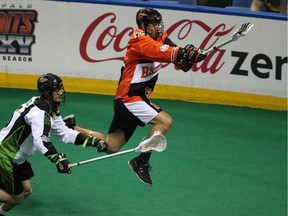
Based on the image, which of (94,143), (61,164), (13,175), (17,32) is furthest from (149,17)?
(17,32)

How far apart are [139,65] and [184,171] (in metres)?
1.56

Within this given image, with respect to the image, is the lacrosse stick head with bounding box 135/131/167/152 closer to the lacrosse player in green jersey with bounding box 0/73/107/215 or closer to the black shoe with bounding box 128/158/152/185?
the lacrosse player in green jersey with bounding box 0/73/107/215

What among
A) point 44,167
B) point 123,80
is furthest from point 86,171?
point 123,80

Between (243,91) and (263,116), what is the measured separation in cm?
46

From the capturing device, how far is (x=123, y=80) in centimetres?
767

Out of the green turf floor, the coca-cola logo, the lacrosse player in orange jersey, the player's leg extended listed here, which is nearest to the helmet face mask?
the lacrosse player in orange jersey

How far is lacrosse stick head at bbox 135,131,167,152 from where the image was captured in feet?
22.7

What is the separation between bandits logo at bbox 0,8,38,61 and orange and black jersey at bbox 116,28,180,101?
11.4 feet

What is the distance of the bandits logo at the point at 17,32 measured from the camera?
1075cm

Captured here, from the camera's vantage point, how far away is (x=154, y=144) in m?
6.96

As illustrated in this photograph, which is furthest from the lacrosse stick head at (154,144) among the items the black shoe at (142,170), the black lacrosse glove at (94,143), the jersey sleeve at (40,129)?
the jersey sleeve at (40,129)

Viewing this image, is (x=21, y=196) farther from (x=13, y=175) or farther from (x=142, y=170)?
(x=142, y=170)

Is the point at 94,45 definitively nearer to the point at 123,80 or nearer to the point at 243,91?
the point at 243,91

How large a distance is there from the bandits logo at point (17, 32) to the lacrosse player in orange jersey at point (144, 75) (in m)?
3.46
